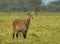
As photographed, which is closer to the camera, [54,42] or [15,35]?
[54,42]

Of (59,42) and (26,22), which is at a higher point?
(26,22)

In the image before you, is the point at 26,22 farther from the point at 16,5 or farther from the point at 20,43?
the point at 16,5

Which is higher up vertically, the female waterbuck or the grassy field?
the female waterbuck

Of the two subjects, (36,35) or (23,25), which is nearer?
(23,25)

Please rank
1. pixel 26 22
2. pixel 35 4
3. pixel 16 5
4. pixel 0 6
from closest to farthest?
1. pixel 26 22
2. pixel 35 4
3. pixel 16 5
4. pixel 0 6

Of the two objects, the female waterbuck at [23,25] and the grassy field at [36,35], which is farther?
the female waterbuck at [23,25]

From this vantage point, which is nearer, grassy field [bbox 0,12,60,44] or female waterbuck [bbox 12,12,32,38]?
grassy field [bbox 0,12,60,44]

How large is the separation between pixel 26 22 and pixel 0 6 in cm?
8193

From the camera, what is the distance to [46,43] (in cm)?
1080

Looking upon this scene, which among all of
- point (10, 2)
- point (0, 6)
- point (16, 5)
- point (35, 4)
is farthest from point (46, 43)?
point (0, 6)

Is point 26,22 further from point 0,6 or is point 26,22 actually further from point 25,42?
point 0,6

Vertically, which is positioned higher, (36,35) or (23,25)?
(23,25)

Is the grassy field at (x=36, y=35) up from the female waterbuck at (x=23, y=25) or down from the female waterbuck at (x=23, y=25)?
down

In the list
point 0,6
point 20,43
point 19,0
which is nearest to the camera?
point 20,43
